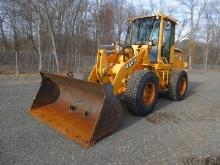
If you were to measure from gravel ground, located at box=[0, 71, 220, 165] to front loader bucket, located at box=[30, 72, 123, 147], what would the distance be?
→ 0.17 meters

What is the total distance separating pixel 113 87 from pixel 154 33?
2508mm

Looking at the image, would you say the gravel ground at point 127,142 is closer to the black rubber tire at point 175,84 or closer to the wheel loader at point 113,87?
the wheel loader at point 113,87

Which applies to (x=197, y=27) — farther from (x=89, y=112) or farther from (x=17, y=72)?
(x=89, y=112)

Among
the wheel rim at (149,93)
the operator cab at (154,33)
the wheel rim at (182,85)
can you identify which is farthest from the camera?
the wheel rim at (182,85)

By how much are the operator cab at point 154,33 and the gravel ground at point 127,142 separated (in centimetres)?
196

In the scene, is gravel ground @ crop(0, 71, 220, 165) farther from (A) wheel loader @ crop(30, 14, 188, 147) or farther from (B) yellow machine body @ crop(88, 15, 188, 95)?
(B) yellow machine body @ crop(88, 15, 188, 95)

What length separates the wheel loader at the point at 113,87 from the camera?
4.51 meters

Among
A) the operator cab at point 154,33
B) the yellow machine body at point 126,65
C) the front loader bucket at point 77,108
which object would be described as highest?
the operator cab at point 154,33

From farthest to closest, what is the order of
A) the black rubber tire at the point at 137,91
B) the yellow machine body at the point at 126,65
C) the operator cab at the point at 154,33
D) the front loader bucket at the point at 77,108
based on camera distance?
the operator cab at the point at 154,33, the yellow machine body at the point at 126,65, the black rubber tire at the point at 137,91, the front loader bucket at the point at 77,108

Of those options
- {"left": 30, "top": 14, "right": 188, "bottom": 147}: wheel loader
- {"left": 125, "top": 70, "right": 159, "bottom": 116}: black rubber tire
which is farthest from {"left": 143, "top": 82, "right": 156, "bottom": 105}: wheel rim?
{"left": 125, "top": 70, "right": 159, "bottom": 116}: black rubber tire

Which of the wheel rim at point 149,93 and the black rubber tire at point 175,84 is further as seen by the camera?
the black rubber tire at point 175,84

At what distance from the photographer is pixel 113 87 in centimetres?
548

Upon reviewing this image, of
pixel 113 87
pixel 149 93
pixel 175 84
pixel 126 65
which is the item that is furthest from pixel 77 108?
pixel 175 84

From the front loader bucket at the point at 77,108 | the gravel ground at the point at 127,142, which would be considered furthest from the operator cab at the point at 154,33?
the front loader bucket at the point at 77,108
